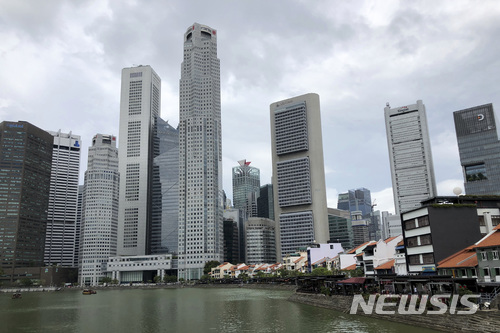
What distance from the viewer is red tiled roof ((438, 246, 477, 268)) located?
5870 cm

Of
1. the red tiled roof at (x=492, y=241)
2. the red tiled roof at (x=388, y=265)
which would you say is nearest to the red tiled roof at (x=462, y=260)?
the red tiled roof at (x=492, y=241)

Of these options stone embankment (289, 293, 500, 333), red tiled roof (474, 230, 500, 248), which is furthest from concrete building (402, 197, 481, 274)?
stone embankment (289, 293, 500, 333)

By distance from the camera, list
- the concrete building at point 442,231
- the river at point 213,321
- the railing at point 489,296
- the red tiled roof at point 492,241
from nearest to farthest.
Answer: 1. the railing at point 489,296
2. the red tiled roof at point 492,241
3. the river at point 213,321
4. the concrete building at point 442,231

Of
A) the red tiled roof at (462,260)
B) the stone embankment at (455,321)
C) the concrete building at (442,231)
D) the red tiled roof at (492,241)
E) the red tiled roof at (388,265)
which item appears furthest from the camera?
the red tiled roof at (388,265)

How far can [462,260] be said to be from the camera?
6081 centimetres

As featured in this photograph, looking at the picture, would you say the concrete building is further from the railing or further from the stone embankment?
the railing

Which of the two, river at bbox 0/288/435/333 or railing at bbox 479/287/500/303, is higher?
railing at bbox 479/287/500/303

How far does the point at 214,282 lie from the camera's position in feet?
653

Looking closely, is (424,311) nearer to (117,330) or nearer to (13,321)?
(117,330)

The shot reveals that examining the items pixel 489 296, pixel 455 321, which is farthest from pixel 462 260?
pixel 455 321

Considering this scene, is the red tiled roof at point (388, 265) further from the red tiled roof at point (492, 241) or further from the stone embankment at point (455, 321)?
the red tiled roof at point (492, 241)

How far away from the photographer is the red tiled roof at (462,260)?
58.7m

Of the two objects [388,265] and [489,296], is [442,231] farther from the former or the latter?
[489,296]

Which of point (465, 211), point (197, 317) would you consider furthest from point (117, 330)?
point (465, 211)
